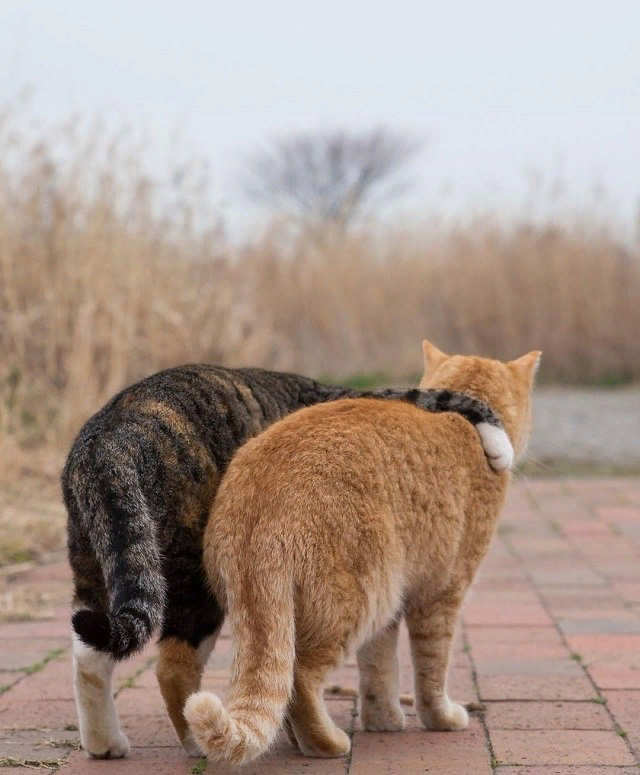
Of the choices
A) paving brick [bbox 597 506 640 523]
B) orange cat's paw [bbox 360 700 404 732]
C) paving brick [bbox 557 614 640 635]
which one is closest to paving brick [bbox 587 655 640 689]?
paving brick [bbox 557 614 640 635]

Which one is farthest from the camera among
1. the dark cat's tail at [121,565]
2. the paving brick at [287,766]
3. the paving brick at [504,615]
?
Result: the paving brick at [504,615]

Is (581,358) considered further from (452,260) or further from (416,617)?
(416,617)

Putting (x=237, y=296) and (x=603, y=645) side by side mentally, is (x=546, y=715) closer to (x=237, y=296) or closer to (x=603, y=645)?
(x=603, y=645)

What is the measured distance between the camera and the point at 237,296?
8766 millimetres

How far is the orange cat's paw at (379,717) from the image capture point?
9.27 ft

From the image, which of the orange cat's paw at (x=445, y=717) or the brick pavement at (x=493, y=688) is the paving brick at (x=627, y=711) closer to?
the brick pavement at (x=493, y=688)

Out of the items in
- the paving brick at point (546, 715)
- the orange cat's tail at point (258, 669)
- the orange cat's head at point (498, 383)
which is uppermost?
the orange cat's head at point (498, 383)

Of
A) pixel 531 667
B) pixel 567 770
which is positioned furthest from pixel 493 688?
pixel 567 770

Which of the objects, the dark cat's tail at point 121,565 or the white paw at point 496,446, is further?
the white paw at point 496,446

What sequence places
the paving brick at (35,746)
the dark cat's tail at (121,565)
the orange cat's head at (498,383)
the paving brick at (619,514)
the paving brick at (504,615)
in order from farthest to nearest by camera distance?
the paving brick at (619,514)
the paving brick at (504,615)
the orange cat's head at (498,383)
the paving brick at (35,746)
the dark cat's tail at (121,565)

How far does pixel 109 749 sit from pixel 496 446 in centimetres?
117

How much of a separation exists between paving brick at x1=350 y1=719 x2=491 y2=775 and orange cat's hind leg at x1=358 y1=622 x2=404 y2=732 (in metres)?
0.03

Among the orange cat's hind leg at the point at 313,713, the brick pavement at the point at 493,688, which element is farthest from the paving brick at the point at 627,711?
the orange cat's hind leg at the point at 313,713

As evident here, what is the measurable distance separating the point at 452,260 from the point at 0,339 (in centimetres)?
704
